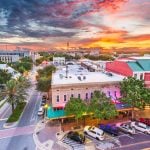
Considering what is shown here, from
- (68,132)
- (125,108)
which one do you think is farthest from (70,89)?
(125,108)

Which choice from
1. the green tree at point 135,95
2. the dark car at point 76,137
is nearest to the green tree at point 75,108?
the dark car at point 76,137

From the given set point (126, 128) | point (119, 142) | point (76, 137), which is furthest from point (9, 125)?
point (126, 128)

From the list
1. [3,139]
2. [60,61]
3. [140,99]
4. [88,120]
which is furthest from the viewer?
[60,61]

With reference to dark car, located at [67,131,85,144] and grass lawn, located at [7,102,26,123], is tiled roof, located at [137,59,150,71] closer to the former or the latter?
dark car, located at [67,131,85,144]

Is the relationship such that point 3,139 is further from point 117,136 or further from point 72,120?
point 117,136

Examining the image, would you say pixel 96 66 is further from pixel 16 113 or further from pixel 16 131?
pixel 16 131

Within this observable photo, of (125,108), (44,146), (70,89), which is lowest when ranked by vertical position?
(44,146)
